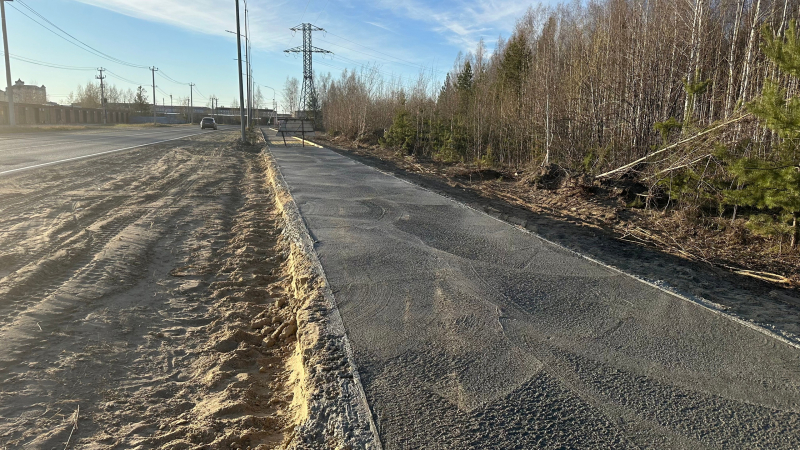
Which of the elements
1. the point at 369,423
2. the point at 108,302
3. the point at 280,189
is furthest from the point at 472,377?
the point at 280,189

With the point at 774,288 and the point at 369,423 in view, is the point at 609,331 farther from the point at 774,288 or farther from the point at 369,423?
the point at 774,288

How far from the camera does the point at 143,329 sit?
373 cm

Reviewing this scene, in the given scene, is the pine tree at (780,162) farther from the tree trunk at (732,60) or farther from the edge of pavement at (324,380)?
the edge of pavement at (324,380)

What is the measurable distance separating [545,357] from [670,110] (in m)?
9.17

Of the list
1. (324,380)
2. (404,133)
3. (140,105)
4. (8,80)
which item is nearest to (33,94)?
(140,105)

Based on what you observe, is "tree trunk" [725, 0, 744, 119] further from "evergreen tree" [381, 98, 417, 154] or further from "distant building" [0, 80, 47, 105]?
"distant building" [0, 80, 47, 105]

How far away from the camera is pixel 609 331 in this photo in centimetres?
356

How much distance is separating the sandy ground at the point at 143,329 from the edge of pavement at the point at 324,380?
0.11 m

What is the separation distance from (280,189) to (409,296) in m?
6.47

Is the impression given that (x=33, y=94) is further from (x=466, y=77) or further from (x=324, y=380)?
(x=324, y=380)

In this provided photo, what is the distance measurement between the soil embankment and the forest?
18.2 feet

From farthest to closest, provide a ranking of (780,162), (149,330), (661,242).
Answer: (661,242), (780,162), (149,330)

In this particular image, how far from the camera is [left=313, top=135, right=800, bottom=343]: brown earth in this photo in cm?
452

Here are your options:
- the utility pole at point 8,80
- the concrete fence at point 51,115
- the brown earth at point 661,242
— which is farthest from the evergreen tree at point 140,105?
the brown earth at point 661,242
